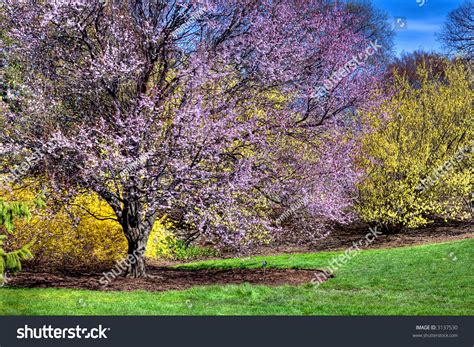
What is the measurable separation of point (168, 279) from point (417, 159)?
10111 millimetres

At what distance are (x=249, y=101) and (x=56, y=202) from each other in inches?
179

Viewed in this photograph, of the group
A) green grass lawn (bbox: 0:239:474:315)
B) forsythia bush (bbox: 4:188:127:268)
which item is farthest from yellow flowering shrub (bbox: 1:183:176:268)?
green grass lawn (bbox: 0:239:474:315)

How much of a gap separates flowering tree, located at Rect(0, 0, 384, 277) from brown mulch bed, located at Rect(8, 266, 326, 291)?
0.82 m

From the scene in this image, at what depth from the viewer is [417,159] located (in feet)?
59.4

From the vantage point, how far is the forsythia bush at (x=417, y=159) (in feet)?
59.1

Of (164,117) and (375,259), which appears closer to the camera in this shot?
(164,117)

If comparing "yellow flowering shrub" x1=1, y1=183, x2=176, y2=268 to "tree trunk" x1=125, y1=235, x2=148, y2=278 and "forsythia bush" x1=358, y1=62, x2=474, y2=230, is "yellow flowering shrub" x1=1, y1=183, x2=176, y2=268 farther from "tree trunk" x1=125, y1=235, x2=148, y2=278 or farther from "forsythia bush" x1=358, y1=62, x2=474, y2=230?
"forsythia bush" x1=358, y1=62, x2=474, y2=230

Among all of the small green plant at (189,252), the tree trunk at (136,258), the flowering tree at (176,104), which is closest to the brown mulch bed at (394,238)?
the small green plant at (189,252)

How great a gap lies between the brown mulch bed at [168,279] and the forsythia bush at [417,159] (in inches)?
234

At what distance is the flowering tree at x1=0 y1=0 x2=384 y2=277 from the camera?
9977 millimetres

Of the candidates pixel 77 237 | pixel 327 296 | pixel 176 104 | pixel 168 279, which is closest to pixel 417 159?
pixel 327 296

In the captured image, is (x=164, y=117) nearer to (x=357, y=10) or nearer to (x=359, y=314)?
(x=359, y=314)

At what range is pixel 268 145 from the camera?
11.1 metres
